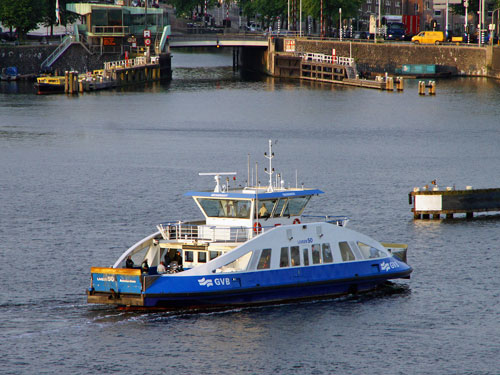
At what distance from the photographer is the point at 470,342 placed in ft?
137

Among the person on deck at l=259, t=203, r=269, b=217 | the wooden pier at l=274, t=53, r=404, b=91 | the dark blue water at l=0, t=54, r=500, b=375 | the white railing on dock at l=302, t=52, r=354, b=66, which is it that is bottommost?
the dark blue water at l=0, t=54, r=500, b=375

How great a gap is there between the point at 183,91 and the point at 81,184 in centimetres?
7354

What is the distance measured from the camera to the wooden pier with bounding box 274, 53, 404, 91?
150500 millimetres

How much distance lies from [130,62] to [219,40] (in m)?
19.9

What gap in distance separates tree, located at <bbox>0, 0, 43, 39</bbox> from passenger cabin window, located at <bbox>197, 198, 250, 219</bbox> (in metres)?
127

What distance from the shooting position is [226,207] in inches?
1828

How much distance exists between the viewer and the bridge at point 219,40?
173 m

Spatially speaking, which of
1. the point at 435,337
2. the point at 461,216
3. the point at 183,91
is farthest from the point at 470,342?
the point at 183,91

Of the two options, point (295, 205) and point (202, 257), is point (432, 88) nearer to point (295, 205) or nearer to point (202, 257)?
point (295, 205)

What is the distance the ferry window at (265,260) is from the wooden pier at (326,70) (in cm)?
10479

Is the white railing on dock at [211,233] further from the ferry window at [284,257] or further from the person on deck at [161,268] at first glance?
the person on deck at [161,268]

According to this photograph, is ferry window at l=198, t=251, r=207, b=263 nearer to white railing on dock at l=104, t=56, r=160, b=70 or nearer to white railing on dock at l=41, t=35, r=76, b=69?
white railing on dock at l=104, t=56, r=160, b=70

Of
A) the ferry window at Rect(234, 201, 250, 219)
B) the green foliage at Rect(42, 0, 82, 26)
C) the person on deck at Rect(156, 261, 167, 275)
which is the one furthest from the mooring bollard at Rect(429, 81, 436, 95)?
the person on deck at Rect(156, 261, 167, 275)

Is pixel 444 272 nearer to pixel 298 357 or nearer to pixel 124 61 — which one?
pixel 298 357
